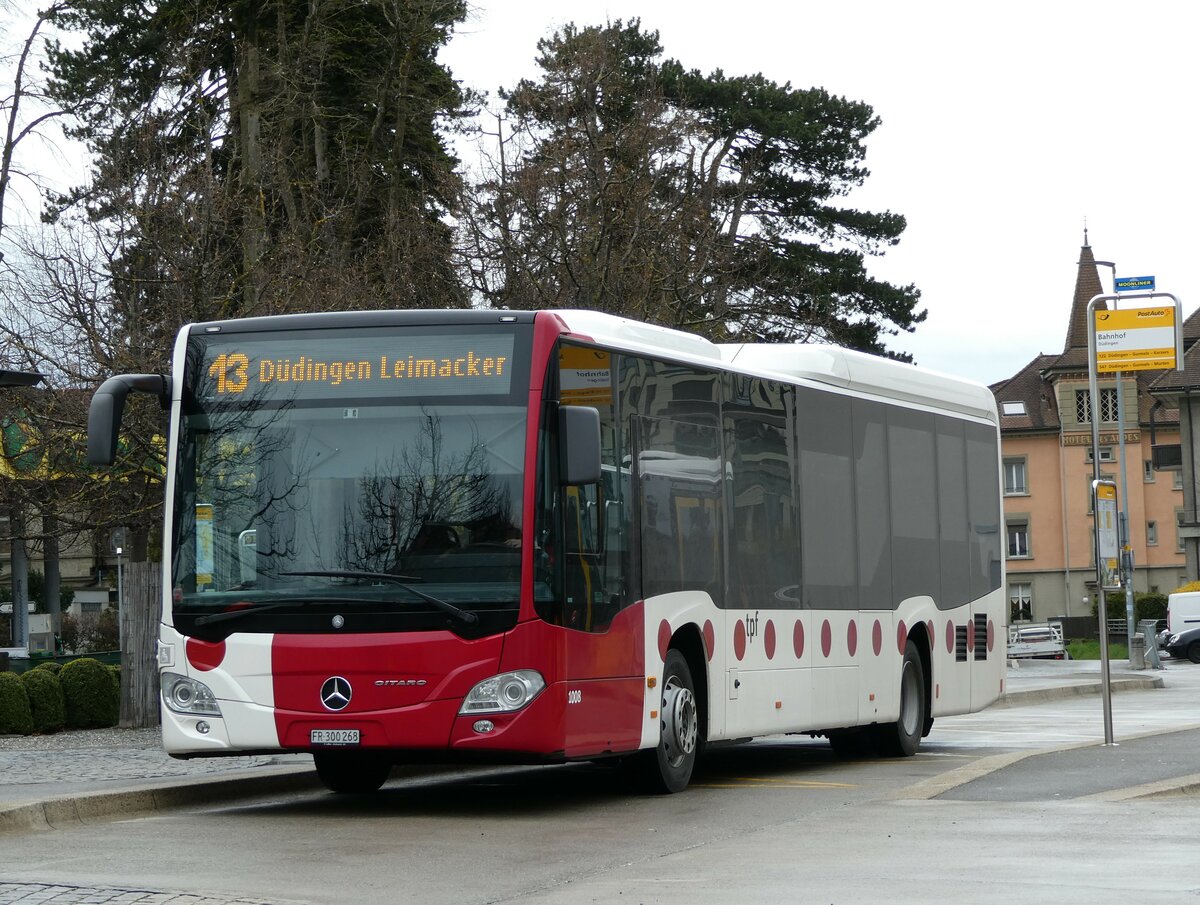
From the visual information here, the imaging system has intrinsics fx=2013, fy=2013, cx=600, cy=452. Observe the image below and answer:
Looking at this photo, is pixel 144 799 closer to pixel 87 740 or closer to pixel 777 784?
pixel 777 784

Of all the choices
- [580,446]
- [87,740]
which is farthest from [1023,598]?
[580,446]

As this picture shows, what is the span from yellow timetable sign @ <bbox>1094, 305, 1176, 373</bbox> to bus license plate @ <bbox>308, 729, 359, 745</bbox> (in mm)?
9604

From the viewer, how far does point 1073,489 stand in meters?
94.0

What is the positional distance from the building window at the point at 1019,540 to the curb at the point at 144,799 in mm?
81445

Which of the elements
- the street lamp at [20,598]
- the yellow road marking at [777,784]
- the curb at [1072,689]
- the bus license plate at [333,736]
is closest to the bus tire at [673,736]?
the yellow road marking at [777,784]

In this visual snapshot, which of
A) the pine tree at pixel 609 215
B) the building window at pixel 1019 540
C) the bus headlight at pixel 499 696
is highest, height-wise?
the pine tree at pixel 609 215

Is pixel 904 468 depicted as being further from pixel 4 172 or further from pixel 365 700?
pixel 4 172

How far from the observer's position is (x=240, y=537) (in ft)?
41.9

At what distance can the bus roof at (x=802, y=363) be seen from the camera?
13.7 m

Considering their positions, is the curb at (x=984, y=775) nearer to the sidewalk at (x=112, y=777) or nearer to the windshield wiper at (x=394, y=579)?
the windshield wiper at (x=394, y=579)

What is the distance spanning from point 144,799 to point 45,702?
11.4 m

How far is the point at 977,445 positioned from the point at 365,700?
9575 millimetres

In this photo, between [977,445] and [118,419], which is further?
[977,445]

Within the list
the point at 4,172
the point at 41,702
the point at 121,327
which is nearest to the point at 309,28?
the point at 4,172
